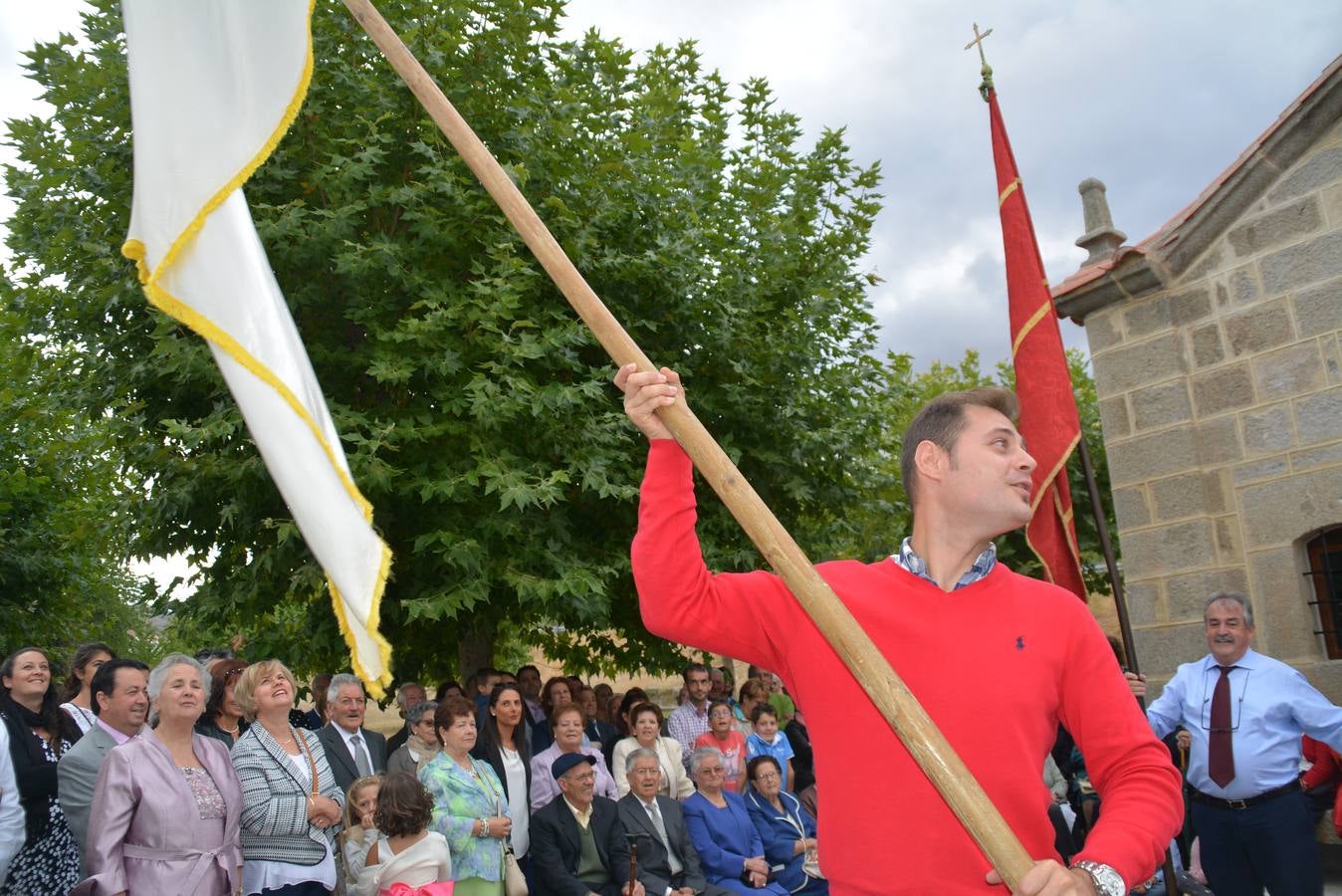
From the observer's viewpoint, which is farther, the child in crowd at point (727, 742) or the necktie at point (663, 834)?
the child in crowd at point (727, 742)

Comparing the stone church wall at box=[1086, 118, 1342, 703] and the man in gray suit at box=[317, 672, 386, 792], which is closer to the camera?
the man in gray suit at box=[317, 672, 386, 792]

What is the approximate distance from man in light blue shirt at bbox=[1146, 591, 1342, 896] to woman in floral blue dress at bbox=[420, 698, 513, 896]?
4.06 metres

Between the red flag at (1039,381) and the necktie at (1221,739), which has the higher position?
the red flag at (1039,381)

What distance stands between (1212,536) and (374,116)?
779 cm

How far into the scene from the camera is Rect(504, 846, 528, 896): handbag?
6.71 metres

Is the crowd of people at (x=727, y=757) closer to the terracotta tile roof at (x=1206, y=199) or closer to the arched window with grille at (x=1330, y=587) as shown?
the arched window with grille at (x=1330, y=587)

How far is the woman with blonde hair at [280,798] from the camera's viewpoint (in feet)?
17.2

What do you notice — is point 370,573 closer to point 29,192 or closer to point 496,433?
point 496,433

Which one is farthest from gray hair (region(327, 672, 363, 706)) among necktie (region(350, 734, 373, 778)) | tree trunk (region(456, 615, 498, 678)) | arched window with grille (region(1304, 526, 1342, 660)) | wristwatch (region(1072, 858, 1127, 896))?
arched window with grille (region(1304, 526, 1342, 660))

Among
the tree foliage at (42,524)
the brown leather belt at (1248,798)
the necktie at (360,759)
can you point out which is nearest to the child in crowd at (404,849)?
the necktie at (360,759)

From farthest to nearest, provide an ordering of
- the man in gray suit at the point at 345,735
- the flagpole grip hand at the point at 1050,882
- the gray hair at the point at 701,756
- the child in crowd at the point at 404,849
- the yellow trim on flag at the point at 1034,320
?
1. the gray hair at the point at 701,756
2. the yellow trim on flag at the point at 1034,320
3. the man in gray suit at the point at 345,735
4. the child in crowd at the point at 404,849
5. the flagpole grip hand at the point at 1050,882

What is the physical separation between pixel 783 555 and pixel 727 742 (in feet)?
24.2

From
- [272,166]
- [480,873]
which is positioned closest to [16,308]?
[272,166]

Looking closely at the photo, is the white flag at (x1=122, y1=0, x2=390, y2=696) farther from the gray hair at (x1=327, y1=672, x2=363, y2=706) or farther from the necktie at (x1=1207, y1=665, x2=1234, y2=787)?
the necktie at (x1=1207, y1=665, x2=1234, y2=787)
